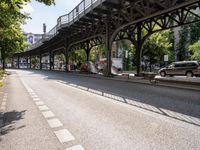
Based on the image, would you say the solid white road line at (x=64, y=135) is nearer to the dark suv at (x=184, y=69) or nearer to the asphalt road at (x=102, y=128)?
the asphalt road at (x=102, y=128)

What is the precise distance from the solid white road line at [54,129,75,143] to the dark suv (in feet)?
96.4

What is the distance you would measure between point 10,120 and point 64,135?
2630 mm

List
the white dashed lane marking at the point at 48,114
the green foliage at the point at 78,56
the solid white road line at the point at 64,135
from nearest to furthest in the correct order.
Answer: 1. the solid white road line at the point at 64,135
2. the white dashed lane marking at the point at 48,114
3. the green foliage at the point at 78,56

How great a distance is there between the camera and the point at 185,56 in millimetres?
77312

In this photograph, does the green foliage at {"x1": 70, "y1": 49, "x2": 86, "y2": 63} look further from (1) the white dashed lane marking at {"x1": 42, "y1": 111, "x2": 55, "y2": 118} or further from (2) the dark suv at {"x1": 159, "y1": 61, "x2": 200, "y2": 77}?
(1) the white dashed lane marking at {"x1": 42, "y1": 111, "x2": 55, "y2": 118}

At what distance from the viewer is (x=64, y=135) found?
20.8 ft

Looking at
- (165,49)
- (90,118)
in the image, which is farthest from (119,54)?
(90,118)

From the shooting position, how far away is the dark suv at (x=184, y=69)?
33969 millimetres

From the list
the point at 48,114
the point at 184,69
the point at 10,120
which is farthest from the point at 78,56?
the point at 10,120

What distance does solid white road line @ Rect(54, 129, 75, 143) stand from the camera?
600cm

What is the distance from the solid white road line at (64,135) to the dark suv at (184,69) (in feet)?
96.4

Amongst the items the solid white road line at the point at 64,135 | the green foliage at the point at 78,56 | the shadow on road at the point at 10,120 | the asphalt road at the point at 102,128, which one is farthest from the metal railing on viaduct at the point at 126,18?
the green foliage at the point at 78,56

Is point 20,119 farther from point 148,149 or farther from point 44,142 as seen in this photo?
point 148,149

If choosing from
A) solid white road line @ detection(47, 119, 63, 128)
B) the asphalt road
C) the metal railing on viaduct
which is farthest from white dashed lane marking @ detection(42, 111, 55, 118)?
the metal railing on viaduct
